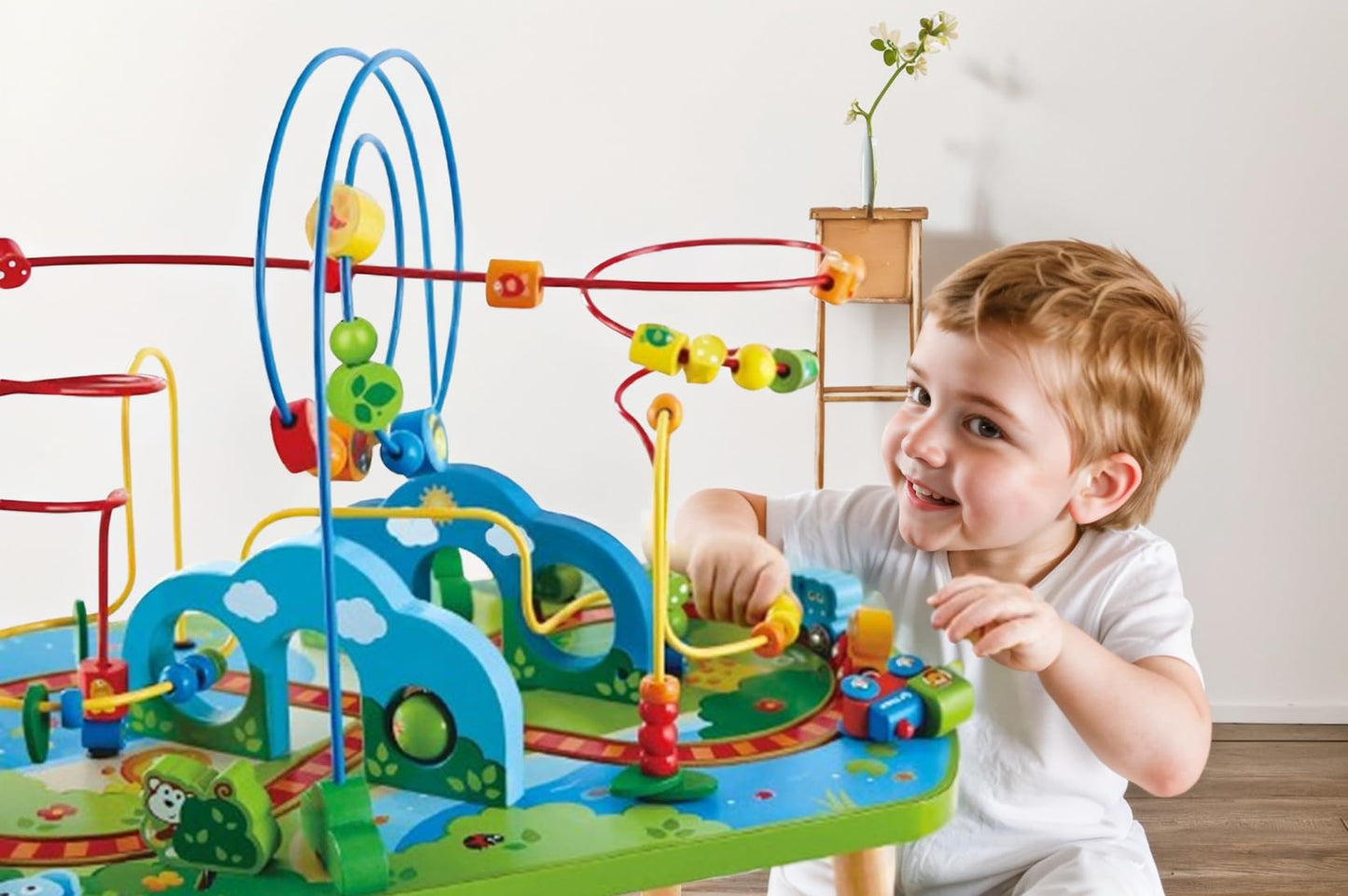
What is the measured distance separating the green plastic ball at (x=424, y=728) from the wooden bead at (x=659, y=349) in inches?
8.3

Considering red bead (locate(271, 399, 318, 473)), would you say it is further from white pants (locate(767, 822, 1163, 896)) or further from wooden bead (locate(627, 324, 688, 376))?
white pants (locate(767, 822, 1163, 896))

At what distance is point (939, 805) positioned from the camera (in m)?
0.75

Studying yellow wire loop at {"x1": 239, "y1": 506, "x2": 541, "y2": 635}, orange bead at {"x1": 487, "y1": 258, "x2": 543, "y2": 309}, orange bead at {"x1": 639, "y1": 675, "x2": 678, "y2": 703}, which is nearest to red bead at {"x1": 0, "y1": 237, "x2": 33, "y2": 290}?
yellow wire loop at {"x1": 239, "y1": 506, "x2": 541, "y2": 635}

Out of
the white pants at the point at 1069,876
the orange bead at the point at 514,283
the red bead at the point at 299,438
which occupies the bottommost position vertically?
the white pants at the point at 1069,876

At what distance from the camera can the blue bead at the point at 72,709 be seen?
80cm

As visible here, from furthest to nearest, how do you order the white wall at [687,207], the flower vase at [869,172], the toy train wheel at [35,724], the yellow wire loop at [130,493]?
the white wall at [687,207]
the flower vase at [869,172]
the yellow wire loop at [130,493]
the toy train wheel at [35,724]

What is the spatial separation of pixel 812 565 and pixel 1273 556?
136 cm

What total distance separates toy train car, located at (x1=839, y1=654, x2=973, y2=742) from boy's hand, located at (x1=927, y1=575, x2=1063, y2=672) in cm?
3

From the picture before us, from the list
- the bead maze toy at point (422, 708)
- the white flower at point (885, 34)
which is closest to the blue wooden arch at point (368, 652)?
the bead maze toy at point (422, 708)

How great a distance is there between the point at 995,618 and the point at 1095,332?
28cm

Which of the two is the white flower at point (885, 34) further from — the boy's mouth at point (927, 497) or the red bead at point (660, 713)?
the red bead at point (660, 713)

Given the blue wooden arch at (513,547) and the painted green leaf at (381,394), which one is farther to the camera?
the blue wooden arch at (513,547)

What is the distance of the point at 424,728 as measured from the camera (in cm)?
74

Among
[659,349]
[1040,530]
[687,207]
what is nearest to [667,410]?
[659,349]
